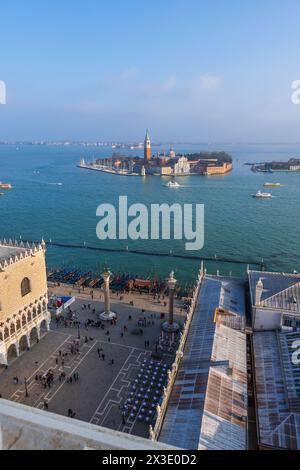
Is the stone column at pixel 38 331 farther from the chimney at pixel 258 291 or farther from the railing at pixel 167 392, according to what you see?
the chimney at pixel 258 291

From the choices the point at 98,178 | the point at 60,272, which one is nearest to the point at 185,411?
the point at 60,272

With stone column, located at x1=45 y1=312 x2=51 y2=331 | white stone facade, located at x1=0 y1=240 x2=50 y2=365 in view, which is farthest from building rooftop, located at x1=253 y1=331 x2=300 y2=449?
white stone facade, located at x1=0 y1=240 x2=50 y2=365

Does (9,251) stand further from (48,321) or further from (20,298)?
(48,321)

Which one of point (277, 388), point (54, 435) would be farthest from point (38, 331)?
point (54, 435)

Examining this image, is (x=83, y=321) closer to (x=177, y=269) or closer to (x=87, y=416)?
(x=87, y=416)

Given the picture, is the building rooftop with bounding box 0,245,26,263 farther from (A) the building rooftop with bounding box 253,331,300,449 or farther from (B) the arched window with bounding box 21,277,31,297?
(A) the building rooftop with bounding box 253,331,300,449
